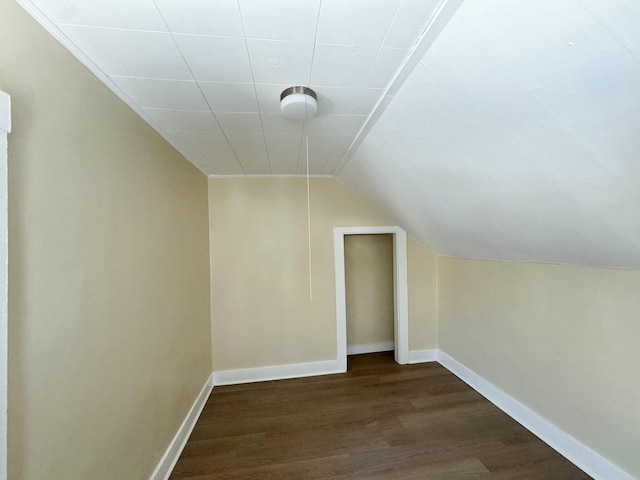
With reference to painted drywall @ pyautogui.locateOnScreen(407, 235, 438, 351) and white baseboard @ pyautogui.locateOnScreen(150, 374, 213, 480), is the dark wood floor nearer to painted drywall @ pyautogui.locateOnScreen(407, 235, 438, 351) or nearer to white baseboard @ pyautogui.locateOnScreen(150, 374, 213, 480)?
white baseboard @ pyautogui.locateOnScreen(150, 374, 213, 480)

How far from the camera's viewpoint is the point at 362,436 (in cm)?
209

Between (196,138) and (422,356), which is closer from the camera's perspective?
(196,138)

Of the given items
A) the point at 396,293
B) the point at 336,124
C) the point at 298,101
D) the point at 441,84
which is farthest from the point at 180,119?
the point at 396,293

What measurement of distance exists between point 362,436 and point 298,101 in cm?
243

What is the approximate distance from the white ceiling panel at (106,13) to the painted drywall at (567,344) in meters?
2.63

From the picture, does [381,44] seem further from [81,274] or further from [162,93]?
[81,274]

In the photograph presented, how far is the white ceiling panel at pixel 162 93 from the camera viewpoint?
50.7 inches

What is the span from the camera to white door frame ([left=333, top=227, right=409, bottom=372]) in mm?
3090

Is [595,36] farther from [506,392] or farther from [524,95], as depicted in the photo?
[506,392]

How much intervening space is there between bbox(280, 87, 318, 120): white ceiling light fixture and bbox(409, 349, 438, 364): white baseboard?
3.07 m

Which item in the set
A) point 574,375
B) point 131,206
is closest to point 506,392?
point 574,375

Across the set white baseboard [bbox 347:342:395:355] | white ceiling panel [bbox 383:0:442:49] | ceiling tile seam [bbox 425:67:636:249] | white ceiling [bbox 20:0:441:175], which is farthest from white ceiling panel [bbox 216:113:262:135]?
white baseboard [bbox 347:342:395:355]

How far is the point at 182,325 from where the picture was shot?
2.13 meters

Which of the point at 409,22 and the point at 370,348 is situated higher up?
the point at 409,22
